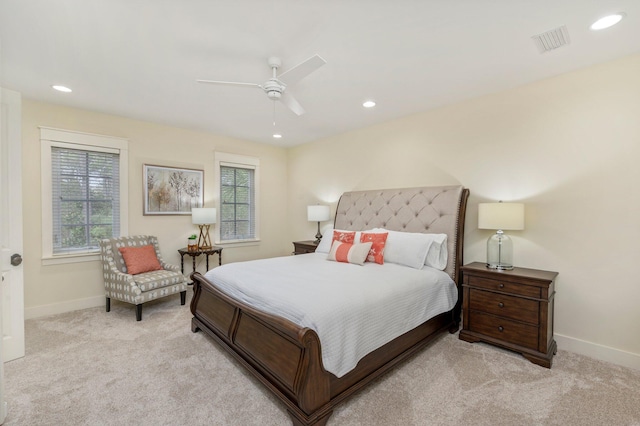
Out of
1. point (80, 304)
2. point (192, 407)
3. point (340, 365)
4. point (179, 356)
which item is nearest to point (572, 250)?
point (340, 365)

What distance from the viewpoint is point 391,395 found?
196 cm

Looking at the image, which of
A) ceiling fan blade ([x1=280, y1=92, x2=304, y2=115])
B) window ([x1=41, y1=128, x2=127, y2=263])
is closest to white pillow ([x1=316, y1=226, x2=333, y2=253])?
ceiling fan blade ([x1=280, y1=92, x2=304, y2=115])

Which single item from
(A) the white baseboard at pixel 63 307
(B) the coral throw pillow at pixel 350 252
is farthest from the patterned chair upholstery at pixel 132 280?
(B) the coral throw pillow at pixel 350 252

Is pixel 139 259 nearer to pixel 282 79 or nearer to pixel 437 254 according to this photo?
pixel 282 79

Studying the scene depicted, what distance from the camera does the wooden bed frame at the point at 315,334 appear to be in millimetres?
1644

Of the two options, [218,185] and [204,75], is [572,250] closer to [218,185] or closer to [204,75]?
[204,75]

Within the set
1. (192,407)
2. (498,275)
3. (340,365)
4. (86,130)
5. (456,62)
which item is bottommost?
(192,407)

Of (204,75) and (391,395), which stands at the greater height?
(204,75)

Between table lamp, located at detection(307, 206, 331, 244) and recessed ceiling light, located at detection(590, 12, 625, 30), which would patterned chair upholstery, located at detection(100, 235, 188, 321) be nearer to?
table lamp, located at detection(307, 206, 331, 244)

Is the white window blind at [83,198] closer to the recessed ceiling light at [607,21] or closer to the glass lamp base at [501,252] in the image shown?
the glass lamp base at [501,252]

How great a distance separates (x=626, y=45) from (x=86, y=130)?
5.56 meters

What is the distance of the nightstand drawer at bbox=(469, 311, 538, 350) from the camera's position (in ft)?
7.93

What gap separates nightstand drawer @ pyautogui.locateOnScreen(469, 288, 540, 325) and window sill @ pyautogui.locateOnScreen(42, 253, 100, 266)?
15.0ft

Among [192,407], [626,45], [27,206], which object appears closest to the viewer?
[192,407]
